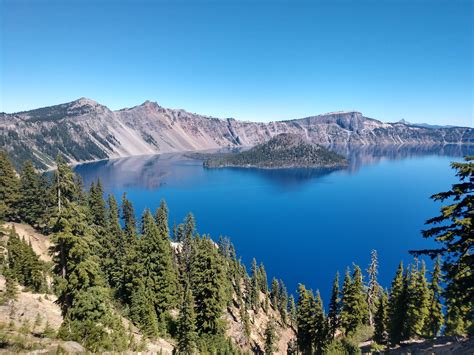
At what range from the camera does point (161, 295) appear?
44.8m

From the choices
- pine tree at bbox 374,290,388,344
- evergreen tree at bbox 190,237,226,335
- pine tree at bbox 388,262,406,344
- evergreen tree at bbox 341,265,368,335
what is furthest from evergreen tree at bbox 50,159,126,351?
pine tree at bbox 388,262,406,344

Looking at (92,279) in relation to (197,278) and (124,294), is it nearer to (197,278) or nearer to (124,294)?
(197,278)

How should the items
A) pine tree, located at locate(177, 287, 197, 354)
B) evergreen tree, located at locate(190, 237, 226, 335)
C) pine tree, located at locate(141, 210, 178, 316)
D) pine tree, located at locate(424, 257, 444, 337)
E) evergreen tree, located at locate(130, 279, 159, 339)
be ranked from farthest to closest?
pine tree, located at locate(424, 257, 444, 337), pine tree, located at locate(141, 210, 178, 316), evergreen tree, located at locate(190, 237, 226, 335), evergreen tree, located at locate(130, 279, 159, 339), pine tree, located at locate(177, 287, 197, 354)

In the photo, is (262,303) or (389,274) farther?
(389,274)

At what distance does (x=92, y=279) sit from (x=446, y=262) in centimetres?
2729

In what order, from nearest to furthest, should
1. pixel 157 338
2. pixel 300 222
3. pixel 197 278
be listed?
pixel 157 338
pixel 197 278
pixel 300 222

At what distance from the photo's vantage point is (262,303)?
90.9m

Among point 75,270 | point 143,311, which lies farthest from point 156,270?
point 75,270

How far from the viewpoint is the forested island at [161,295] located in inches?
786

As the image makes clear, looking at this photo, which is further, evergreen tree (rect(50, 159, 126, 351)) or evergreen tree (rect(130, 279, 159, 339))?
evergreen tree (rect(130, 279, 159, 339))

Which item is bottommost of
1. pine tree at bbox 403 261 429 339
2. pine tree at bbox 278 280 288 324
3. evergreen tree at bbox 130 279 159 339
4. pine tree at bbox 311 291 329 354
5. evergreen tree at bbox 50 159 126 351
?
pine tree at bbox 278 280 288 324

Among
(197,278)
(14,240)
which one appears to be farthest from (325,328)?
(14,240)

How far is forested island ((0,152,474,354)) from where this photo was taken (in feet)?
65.5

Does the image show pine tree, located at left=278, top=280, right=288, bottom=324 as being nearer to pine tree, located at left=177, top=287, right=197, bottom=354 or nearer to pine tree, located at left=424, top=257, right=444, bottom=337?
pine tree, located at left=424, top=257, right=444, bottom=337
